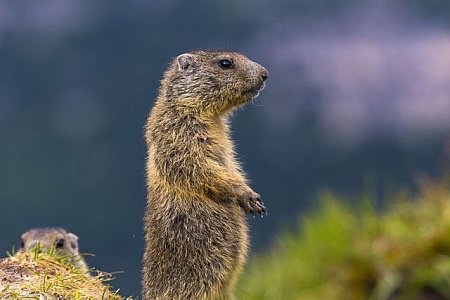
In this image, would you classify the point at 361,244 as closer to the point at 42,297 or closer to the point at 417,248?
the point at 417,248

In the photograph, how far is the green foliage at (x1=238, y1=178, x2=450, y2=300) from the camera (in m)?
5.54

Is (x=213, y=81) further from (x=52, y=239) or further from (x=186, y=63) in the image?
(x=52, y=239)

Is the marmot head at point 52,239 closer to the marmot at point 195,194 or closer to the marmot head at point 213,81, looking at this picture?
the marmot at point 195,194

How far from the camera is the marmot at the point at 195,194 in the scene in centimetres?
771

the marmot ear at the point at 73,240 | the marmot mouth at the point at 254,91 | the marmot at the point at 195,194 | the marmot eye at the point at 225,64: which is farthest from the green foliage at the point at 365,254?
the marmot ear at the point at 73,240

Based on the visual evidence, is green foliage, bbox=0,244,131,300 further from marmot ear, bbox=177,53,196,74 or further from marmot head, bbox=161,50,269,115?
marmot ear, bbox=177,53,196,74

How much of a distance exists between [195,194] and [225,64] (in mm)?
1698

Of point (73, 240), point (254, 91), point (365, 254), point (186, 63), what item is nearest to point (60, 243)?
point (73, 240)

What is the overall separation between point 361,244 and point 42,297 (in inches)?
104

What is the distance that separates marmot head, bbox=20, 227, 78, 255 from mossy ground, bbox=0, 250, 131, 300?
108 inches

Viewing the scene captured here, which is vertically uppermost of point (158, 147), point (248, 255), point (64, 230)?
point (158, 147)

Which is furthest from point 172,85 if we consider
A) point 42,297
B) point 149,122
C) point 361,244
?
point 361,244

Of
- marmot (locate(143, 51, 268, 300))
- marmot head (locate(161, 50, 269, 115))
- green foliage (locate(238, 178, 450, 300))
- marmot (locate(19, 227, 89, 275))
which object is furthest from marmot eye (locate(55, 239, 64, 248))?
green foliage (locate(238, 178, 450, 300))

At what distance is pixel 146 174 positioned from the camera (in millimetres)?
8516
